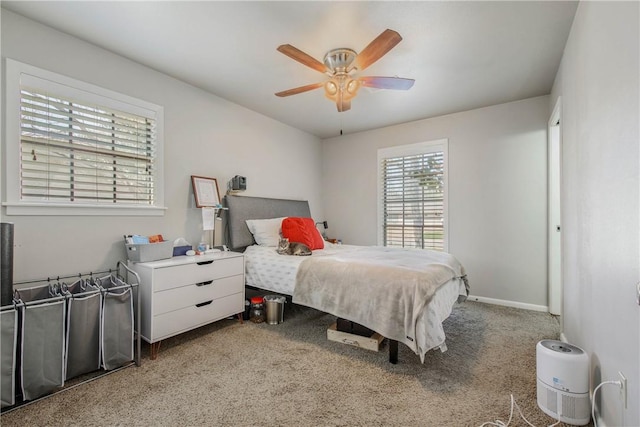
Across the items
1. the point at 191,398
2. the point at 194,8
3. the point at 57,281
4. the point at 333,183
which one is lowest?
the point at 191,398

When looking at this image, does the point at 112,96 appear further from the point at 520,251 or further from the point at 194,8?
the point at 520,251

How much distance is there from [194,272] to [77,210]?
102 cm

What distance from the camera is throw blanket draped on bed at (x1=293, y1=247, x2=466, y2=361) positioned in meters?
1.95

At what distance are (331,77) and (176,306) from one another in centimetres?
238

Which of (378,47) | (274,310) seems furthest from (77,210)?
(378,47)

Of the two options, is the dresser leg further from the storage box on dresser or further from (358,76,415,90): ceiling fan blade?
(358,76,415,90): ceiling fan blade

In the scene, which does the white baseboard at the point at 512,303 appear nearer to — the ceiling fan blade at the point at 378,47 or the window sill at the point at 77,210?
the ceiling fan blade at the point at 378,47

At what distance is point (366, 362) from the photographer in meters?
2.14

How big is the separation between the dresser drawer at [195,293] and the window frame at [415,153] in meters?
2.56

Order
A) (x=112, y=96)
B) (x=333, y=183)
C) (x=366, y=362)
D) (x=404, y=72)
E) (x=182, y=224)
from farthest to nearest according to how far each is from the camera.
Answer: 1. (x=333, y=183)
2. (x=182, y=224)
3. (x=404, y=72)
4. (x=112, y=96)
5. (x=366, y=362)

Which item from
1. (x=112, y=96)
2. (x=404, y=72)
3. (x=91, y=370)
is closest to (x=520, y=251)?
(x=404, y=72)

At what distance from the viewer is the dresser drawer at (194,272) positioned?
222cm

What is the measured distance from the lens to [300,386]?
184 centimetres

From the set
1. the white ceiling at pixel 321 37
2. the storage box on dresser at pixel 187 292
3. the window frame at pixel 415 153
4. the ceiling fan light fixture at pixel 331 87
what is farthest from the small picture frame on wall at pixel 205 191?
the window frame at pixel 415 153
